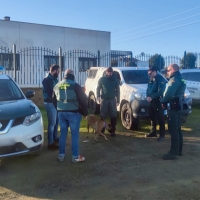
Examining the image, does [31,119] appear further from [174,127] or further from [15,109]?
[174,127]

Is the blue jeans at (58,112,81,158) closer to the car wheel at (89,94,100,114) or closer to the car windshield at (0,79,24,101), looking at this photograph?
the car windshield at (0,79,24,101)

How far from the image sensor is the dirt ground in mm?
4035

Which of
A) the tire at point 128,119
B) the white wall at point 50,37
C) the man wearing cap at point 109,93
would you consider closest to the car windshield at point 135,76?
the tire at point 128,119

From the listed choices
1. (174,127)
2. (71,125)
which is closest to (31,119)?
(71,125)

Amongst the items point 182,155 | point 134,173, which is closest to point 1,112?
point 134,173

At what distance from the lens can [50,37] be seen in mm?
19078

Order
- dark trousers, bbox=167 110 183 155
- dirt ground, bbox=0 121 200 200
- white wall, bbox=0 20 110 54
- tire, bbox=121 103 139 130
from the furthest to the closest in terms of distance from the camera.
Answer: white wall, bbox=0 20 110 54
tire, bbox=121 103 139 130
dark trousers, bbox=167 110 183 155
dirt ground, bbox=0 121 200 200

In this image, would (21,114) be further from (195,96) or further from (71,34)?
(71,34)

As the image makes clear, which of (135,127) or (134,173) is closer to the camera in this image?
(134,173)

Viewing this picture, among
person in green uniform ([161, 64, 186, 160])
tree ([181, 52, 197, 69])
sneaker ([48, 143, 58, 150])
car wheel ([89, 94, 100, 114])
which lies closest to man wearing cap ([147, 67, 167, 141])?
person in green uniform ([161, 64, 186, 160])

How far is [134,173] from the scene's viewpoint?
479cm

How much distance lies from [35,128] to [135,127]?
364 centimetres

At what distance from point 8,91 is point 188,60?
1282 centimetres

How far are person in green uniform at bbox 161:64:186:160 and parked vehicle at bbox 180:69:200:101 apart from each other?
7.00m
